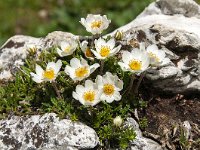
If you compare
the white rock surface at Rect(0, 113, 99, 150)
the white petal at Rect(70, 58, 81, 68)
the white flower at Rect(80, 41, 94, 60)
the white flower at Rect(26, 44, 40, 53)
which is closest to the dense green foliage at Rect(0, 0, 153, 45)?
the white flower at Rect(26, 44, 40, 53)

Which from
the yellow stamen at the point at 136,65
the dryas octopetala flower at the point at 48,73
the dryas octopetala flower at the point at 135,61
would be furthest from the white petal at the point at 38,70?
the yellow stamen at the point at 136,65

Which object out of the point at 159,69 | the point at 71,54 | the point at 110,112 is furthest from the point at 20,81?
the point at 159,69

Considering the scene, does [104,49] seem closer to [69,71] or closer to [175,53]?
[69,71]

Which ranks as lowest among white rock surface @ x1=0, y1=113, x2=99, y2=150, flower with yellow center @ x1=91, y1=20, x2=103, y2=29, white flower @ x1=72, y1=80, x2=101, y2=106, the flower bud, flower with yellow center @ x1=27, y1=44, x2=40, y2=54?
white rock surface @ x1=0, y1=113, x2=99, y2=150

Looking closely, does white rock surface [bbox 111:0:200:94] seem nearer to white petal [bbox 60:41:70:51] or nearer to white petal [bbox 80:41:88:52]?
white petal [bbox 80:41:88:52]

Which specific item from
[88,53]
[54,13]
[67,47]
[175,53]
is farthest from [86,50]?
[54,13]

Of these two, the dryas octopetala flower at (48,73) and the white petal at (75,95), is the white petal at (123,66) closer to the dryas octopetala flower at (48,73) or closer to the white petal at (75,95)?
the white petal at (75,95)
